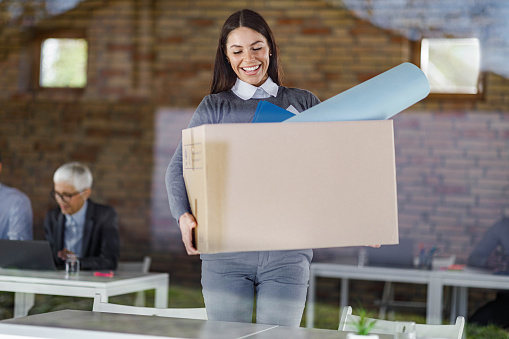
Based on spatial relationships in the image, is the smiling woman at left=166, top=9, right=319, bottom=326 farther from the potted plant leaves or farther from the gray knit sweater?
the potted plant leaves

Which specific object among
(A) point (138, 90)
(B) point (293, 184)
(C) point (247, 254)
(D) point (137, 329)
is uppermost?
(A) point (138, 90)

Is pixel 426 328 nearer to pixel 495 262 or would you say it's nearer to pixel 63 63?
pixel 495 262

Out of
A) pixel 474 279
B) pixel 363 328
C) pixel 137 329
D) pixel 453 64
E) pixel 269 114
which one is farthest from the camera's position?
pixel 453 64

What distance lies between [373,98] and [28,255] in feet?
7.32

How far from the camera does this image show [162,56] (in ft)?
19.5

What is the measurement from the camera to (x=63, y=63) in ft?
19.6

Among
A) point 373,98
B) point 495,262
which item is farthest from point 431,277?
point 373,98

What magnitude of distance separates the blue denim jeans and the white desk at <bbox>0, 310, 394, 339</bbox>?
27cm

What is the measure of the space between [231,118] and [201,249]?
0.52 m

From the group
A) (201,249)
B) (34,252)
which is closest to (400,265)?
(34,252)

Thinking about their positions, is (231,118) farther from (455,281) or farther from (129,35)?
(129,35)

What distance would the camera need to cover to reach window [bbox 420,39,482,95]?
5270mm

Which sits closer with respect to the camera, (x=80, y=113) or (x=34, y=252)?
(x=34, y=252)

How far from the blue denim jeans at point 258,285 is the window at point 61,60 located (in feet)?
13.9
